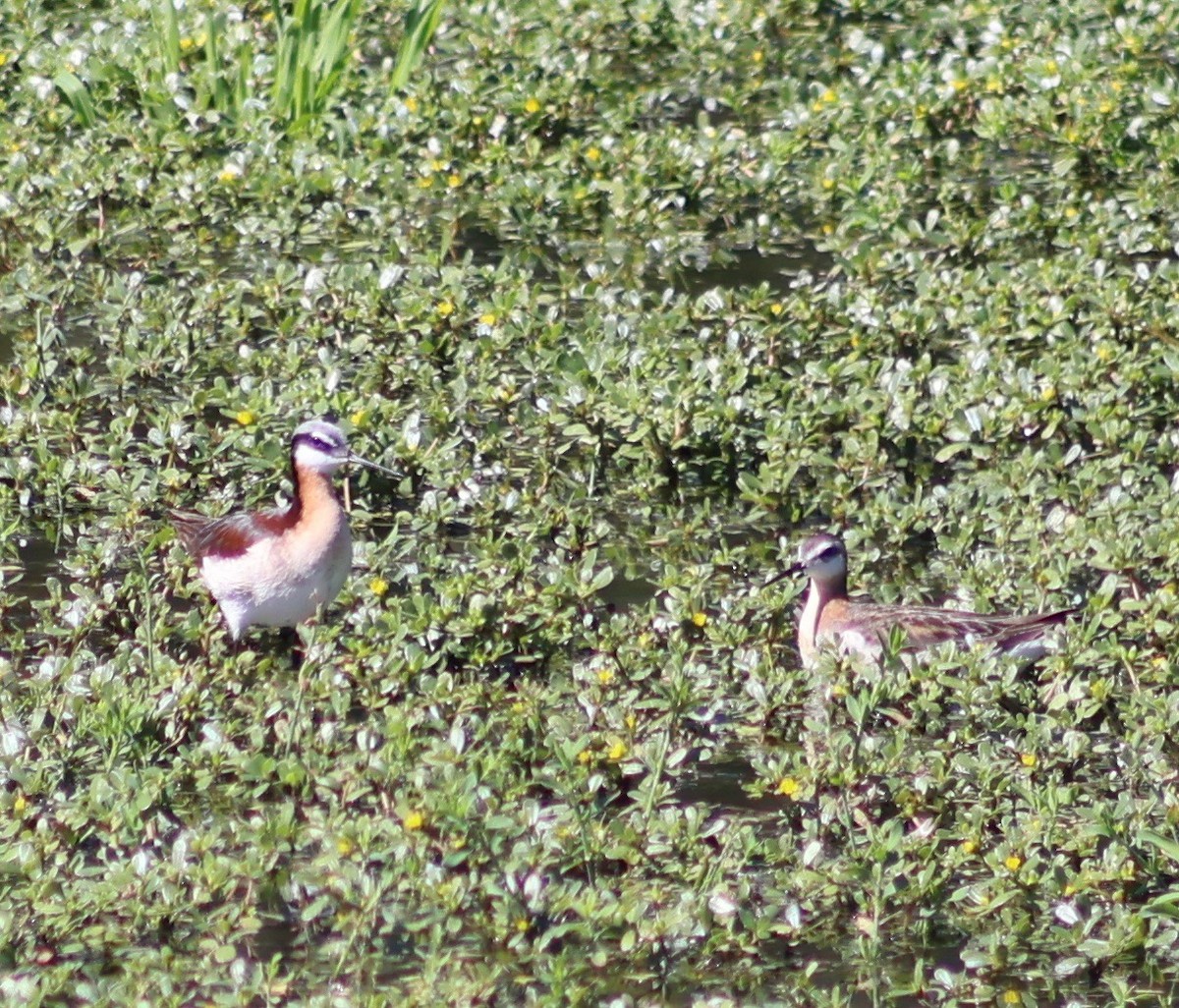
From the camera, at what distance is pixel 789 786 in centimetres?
657

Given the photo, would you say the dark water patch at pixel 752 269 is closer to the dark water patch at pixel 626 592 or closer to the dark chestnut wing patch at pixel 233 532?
the dark water patch at pixel 626 592

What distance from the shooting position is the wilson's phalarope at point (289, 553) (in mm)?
7688

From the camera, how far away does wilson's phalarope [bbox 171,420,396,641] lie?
7.69 m

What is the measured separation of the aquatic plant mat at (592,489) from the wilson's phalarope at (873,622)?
163 millimetres

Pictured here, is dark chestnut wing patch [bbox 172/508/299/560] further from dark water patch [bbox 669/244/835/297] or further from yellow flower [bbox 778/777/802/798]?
dark water patch [bbox 669/244/835/297]

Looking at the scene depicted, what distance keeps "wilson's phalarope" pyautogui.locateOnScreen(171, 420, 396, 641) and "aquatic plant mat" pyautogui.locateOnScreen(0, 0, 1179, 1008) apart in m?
0.18

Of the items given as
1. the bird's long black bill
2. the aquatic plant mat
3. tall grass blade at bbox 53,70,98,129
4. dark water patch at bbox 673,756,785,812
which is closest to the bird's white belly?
the aquatic plant mat

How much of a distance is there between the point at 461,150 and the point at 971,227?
9.46ft

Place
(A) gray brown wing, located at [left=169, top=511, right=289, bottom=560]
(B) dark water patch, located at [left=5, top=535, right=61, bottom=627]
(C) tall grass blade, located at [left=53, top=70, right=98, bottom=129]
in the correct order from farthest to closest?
1. (C) tall grass blade, located at [left=53, top=70, right=98, bottom=129]
2. (B) dark water patch, located at [left=5, top=535, right=61, bottom=627]
3. (A) gray brown wing, located at [left=169, top=511, right=289, bottom=560]

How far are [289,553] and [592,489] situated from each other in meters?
1.99

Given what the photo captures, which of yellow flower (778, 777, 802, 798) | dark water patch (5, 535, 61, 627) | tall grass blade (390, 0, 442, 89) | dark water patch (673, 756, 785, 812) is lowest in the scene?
tall grass blade (390, 0, 442, 89)

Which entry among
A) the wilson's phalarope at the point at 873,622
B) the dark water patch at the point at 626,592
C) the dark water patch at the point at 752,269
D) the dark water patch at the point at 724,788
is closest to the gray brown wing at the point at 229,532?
the dark water patch at the point at 626,592

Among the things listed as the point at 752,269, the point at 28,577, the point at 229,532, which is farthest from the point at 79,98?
the point at 229,532

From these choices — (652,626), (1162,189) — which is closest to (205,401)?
(652,626)
